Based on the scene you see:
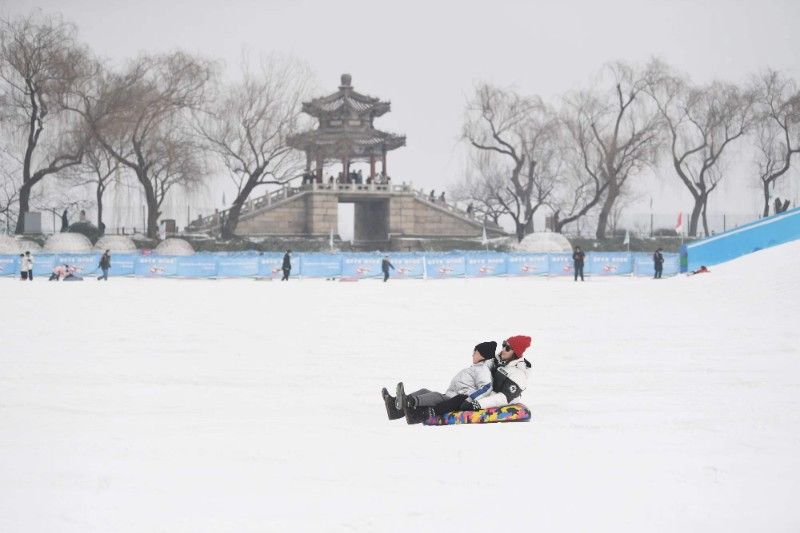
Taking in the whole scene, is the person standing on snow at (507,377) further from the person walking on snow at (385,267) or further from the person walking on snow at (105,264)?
the person walking on snow at (105,264)

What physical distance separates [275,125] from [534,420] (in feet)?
152

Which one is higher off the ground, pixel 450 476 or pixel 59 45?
pixel 59 45

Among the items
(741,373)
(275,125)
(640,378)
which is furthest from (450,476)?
(275,125)

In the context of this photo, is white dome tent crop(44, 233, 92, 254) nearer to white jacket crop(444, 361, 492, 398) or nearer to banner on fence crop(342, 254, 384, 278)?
banner on fence crop(342, 254, 384, 278)

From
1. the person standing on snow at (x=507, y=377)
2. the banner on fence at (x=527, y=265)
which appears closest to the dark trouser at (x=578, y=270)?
the banner on fence at (x=527, y=265)

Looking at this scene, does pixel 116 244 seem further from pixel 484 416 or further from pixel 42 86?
pixel 484 416

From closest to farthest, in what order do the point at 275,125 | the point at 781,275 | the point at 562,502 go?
1. the point at 562,502
2. the point at 781,275
3. the point at 275,125

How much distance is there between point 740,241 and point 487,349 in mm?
26197

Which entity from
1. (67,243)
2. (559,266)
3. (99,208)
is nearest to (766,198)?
(559,266)

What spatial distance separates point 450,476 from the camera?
6.36 metres

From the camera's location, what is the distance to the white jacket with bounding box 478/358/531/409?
8.16 metres

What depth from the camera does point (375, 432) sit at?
25.5ft

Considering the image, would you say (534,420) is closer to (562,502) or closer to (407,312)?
(562,502)

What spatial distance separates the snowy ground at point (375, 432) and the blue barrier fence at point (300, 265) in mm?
20969
